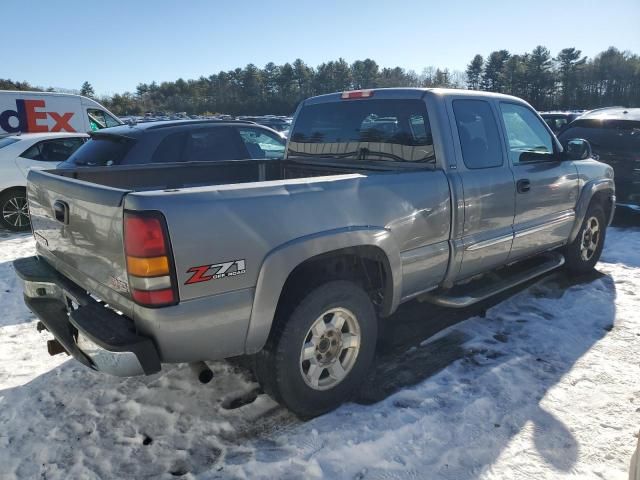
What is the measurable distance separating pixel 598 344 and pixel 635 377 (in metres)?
0.49

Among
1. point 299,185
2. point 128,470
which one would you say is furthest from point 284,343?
point 128,470

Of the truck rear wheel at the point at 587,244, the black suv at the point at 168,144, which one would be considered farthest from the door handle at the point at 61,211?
the truck rear wheel at the point at 587,244

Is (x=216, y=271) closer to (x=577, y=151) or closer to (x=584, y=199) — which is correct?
(x=577, y=151)

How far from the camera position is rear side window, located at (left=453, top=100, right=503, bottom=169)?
11.8ft

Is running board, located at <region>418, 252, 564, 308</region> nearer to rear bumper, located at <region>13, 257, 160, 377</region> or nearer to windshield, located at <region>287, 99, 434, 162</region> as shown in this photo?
windshield, located at <region>287, 99, 434, 162</region>

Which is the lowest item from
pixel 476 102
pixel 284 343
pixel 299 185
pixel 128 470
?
pixel 128 470

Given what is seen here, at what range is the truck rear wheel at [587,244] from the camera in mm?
5227

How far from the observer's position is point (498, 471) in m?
2.46

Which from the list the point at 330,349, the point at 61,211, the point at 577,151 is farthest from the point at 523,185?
the point at 61,211

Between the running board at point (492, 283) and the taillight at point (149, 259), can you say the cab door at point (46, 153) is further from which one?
the running board at point (492, 283)

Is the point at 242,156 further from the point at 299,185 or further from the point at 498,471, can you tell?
the point at 498,471

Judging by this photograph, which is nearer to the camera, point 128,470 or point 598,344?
point 128,470

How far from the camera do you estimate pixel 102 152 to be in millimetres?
5926

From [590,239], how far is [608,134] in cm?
341
